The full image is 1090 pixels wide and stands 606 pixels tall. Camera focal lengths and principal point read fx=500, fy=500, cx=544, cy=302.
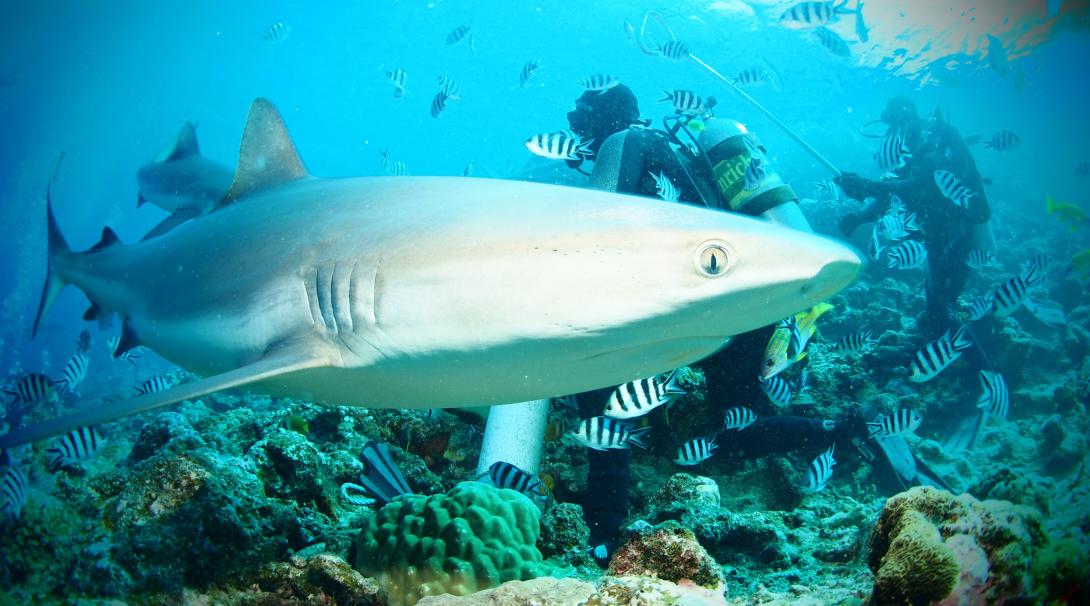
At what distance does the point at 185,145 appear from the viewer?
7129 millimetres

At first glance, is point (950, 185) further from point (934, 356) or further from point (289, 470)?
point (289, 470)

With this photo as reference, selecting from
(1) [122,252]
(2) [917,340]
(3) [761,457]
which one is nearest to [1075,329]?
(2) [917,340]

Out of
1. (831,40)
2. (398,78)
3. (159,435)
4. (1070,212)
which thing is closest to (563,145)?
(159,435)

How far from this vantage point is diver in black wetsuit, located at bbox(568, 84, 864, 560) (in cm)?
429

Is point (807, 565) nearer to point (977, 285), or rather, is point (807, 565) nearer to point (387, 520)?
point (387, 520)

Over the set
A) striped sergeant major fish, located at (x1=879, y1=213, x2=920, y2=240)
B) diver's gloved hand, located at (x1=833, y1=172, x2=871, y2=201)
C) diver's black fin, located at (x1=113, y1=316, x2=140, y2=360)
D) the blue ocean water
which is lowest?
diver's black fin, located at (x1=113, y1=316, x2=140, y2=360)

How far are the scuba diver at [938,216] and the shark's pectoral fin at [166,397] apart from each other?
1101cm

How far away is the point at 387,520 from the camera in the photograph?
2816mm

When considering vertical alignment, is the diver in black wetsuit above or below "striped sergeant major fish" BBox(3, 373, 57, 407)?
above

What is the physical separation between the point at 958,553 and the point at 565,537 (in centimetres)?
212

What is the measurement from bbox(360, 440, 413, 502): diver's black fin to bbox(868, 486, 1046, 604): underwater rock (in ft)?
9.62

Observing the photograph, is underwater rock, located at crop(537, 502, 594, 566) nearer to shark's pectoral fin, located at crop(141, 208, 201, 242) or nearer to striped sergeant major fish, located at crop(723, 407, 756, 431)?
striped sergeant major fish, located at crop(723, 407, 756, 431)

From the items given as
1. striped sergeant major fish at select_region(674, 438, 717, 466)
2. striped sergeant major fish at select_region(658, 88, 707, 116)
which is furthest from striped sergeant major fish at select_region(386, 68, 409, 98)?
striped sergeant major fish at select_region(674, 438, 717, 466)

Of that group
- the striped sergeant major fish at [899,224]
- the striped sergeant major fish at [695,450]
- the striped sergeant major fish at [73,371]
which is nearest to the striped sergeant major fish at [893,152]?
the striped sergeant major fish at [899,224]
